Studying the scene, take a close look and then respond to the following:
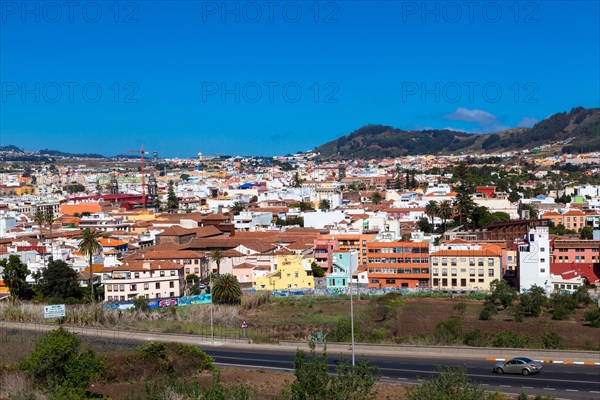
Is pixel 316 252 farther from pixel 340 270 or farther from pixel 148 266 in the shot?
pixel 148 266

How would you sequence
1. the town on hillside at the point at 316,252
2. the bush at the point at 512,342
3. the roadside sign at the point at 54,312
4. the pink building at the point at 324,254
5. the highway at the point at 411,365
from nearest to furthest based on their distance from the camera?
the highway at the point at 411,365 < the bush at the point at 512,342 < the roadside sign at the point at 54,312 < the town on hillside at the point at 316,252 < the pink building at the point at 324,254

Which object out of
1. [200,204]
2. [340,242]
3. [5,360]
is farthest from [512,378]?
[200,204]

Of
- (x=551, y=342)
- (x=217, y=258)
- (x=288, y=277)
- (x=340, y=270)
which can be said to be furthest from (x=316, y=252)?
(x=551, y=342)

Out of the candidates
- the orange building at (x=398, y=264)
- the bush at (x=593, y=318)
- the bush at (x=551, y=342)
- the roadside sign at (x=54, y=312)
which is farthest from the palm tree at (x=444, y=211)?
the roadside sign at (x=54, y=312)

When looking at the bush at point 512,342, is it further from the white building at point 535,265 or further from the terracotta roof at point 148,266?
the terracotta roof at point 148,266

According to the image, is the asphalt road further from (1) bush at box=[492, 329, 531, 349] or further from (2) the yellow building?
(2) the yellow building

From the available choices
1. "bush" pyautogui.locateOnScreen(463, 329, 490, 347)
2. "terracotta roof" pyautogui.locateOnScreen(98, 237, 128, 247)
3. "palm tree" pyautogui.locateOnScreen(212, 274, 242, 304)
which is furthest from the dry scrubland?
"terracotta roof" pyautogui.locateOnScreen(98, 237, 128, 247)
